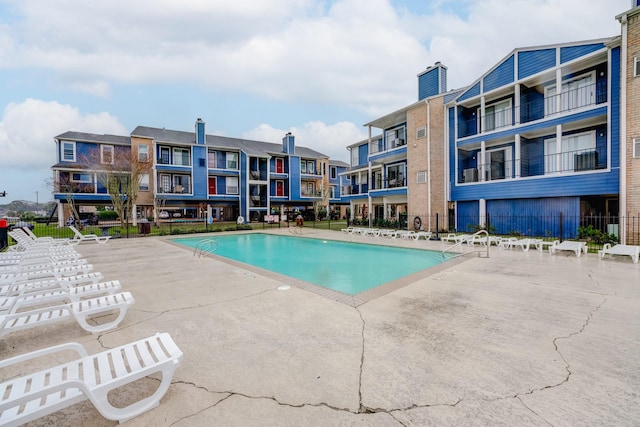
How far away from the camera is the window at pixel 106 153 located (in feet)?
98.0

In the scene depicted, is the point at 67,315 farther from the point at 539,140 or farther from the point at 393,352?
the point at 539,140

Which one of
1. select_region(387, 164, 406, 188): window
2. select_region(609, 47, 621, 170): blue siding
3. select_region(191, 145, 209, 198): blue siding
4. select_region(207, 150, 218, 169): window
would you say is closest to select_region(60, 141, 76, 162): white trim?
select_region(191, 145, 209, 198): blue siding

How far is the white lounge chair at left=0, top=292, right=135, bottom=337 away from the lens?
3.64 metres

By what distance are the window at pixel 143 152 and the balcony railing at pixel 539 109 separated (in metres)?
31.5

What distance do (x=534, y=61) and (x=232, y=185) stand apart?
31764 millimetres

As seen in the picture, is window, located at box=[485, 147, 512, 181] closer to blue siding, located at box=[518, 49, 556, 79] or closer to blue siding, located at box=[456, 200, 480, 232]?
blue siding, located at box=[456, 200, 480, 232]

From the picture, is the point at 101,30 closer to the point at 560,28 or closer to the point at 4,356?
the point at 4,356

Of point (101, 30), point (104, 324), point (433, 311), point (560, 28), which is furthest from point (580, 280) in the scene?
point (560, 28)

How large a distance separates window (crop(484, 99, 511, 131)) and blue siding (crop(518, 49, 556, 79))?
2.10 metres

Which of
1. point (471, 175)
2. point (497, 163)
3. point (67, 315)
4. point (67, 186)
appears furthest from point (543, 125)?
point (67, 186)

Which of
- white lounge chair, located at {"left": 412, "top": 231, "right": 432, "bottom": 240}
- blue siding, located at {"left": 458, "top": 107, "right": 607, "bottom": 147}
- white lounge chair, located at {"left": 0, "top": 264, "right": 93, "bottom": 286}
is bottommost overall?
white lounge chair, located at {"left": 412, "top": 231, "right": 432, "bottom": 240}

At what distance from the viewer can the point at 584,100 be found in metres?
15.6

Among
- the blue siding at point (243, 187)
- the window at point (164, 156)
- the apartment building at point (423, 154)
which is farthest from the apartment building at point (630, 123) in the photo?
the window at point (164, 156)

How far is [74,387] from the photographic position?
2088 millimetres
